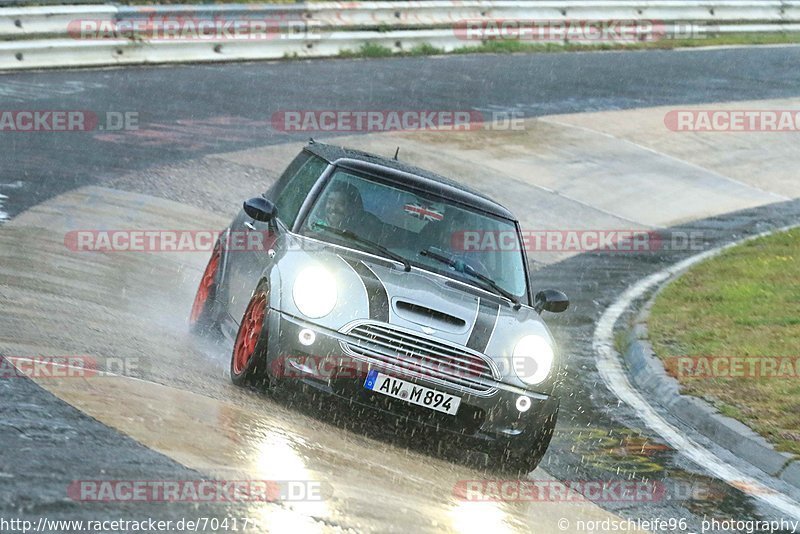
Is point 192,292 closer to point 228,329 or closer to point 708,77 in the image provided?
point 228,329

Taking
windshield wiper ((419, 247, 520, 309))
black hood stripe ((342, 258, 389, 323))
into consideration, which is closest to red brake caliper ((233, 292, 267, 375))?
black hood stripe ((342, 258, 389, 323))

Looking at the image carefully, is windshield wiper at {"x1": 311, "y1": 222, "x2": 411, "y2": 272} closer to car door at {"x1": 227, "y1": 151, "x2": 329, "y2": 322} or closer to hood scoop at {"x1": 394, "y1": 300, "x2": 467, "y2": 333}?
car door at {"x1": 227, "y1": 151, "x2": 329, "y2": 322}

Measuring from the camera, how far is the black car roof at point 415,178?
884 cm

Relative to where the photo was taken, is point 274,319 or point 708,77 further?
point 708,77

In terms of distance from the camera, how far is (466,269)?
27.6 ft

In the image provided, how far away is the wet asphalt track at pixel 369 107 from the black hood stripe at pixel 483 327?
2.40 feet

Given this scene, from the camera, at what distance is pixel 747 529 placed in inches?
290

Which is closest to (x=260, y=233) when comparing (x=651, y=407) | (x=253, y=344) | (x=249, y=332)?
(x=249, y=332)

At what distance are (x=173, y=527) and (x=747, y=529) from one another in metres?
3.44

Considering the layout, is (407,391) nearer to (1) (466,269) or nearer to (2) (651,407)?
(1) (466,269)

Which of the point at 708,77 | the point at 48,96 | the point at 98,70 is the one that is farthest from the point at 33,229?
the point at 708,77

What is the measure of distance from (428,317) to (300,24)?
16.8m

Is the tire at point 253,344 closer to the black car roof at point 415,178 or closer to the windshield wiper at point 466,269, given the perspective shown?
the windshield wiper at point 466,269

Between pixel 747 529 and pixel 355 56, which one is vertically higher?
pixel 355 56
